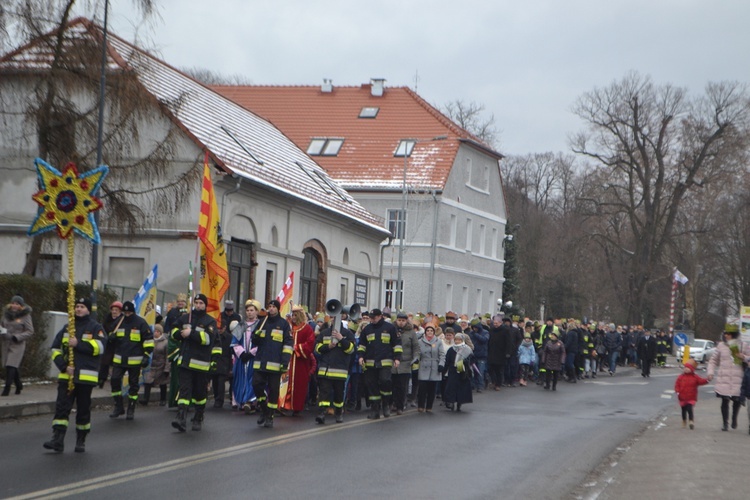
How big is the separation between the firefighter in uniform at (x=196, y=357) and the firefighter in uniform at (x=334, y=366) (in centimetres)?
281

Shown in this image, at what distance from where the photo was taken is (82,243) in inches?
1105

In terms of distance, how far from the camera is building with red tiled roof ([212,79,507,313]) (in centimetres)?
5494

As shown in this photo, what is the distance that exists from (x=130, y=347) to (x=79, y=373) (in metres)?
3.62

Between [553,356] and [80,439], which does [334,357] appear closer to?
[80,439]

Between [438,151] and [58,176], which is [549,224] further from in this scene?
[58,176]

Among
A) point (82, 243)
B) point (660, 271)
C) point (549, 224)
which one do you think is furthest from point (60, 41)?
point (549, 224)

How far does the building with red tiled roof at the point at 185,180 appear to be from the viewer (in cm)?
2341

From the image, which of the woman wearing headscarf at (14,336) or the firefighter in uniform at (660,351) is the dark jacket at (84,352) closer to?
the woman wearing headscarf at (14,336)

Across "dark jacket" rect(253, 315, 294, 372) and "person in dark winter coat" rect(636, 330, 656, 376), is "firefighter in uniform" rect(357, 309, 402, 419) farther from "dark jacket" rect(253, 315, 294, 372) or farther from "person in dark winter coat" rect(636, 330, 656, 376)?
"person in dark winter coat" rect(636, 330, 656, 376)

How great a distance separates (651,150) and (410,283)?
589 inches

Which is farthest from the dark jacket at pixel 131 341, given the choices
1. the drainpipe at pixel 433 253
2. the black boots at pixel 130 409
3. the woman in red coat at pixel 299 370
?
the drainpipe at pixel 433 253

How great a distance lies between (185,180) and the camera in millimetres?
25203

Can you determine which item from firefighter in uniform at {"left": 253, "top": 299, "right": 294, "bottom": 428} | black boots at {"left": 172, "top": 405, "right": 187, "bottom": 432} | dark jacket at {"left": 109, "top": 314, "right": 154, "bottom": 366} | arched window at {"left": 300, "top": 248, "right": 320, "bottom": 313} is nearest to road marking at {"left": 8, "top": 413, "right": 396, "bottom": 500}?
firefighter in uniform at {"left": 253, "top": 299, "right": 294, "bottom": 428}

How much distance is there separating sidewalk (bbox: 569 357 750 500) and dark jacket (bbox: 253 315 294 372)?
4.94 meters
